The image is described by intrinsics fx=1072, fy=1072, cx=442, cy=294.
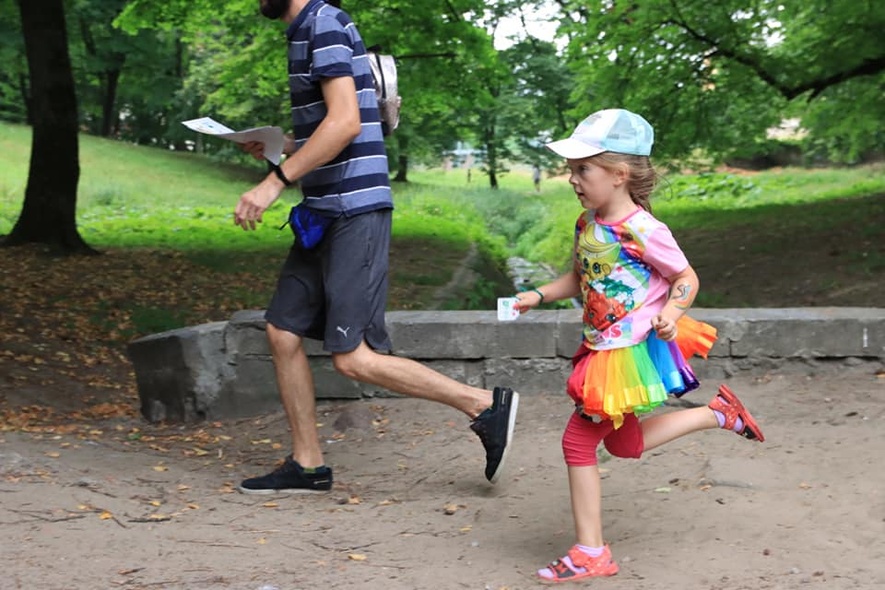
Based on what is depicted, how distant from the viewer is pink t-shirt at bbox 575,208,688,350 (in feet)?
11.3

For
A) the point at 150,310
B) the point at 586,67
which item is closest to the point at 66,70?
the point at 150,310

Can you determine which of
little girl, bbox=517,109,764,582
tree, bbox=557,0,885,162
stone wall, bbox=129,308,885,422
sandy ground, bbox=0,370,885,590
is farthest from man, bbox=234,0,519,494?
tree, bbox=557,0,885,162

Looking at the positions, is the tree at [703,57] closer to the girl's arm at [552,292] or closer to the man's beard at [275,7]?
the man's beard at [275,7]

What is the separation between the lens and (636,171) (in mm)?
3514

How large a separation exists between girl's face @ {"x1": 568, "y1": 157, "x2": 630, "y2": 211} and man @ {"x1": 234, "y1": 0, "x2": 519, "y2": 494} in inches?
44.2

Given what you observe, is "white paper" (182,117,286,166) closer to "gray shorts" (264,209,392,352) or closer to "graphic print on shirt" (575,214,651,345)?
"gray shorts" (264,209,392,352)

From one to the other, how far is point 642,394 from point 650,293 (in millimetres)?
340

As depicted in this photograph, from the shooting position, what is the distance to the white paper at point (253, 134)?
4.09 meters

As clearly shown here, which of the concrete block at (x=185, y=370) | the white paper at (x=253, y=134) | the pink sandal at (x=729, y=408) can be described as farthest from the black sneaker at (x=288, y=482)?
the pink sandal at (x=729, y=408)

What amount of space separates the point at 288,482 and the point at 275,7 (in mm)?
2026

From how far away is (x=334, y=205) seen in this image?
4.39 meters

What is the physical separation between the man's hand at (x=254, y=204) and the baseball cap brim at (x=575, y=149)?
1200 mm

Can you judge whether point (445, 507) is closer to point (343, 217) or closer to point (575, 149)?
point (343, 217)

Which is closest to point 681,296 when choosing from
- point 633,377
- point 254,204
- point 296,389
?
point 633,377
